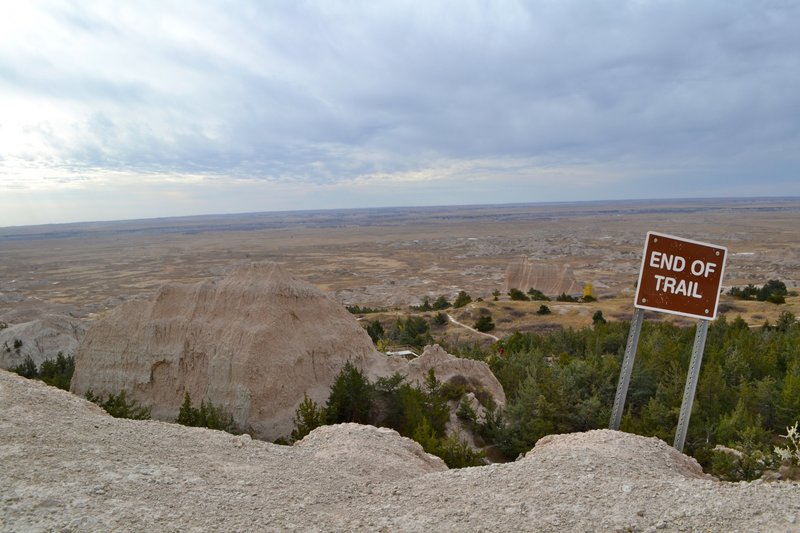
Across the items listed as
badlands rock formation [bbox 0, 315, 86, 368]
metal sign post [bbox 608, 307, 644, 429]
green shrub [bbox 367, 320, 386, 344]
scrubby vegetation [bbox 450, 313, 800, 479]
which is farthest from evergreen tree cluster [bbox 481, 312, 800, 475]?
badlands rock formation [bbox 0, 315, 86, 368]

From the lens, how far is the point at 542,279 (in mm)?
73562

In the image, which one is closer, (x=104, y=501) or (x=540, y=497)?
(x=104, y=501)

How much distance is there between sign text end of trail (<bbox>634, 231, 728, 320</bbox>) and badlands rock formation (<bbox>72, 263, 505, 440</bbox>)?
11.6m

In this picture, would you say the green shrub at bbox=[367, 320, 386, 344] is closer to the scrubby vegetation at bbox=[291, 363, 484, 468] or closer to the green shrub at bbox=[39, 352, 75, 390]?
the green shrub at bbox=[39, 352, 75, 390]

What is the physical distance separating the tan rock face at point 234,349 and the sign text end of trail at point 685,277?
11.6m

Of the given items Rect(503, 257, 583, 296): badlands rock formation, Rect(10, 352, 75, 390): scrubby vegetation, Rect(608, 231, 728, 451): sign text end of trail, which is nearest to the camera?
Rect(608, 231, 728, 451): sign text end of trail

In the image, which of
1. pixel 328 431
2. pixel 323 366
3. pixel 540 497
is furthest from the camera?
pixel 323 366

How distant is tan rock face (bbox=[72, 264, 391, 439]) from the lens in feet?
54.6

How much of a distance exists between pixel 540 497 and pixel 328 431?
4.74 m

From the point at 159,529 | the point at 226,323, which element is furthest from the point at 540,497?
the point at 226,323

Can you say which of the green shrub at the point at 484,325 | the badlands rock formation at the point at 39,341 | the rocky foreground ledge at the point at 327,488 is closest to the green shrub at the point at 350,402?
the rocky foreground ledge at the point at 327,488

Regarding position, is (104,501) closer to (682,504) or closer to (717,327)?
(682,504)

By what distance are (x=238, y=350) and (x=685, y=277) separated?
13.3 metres

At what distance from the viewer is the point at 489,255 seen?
405 feet
